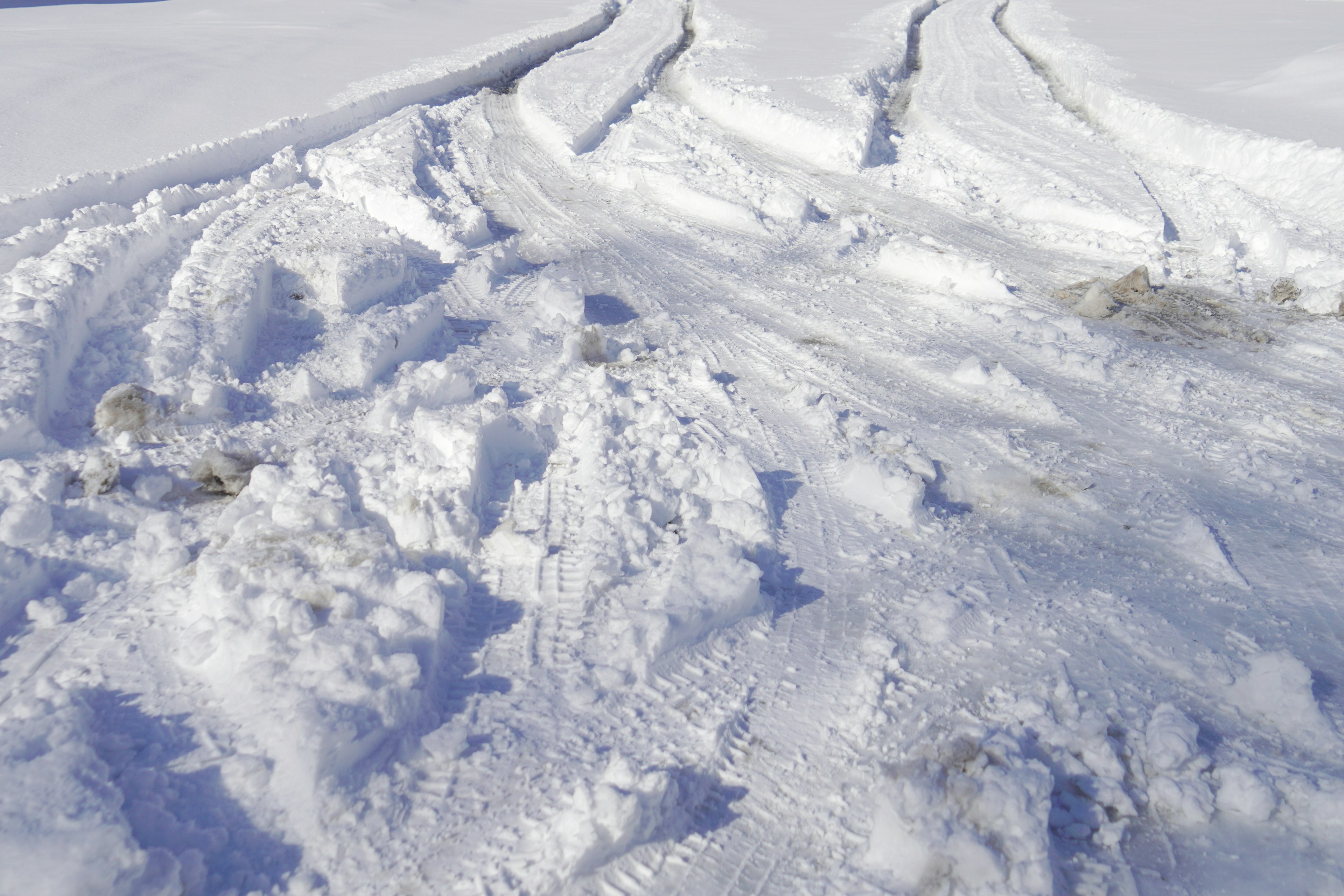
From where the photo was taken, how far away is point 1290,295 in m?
6.30

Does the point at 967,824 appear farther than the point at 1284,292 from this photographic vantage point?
No

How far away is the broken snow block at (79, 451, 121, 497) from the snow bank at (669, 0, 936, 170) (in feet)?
27.5

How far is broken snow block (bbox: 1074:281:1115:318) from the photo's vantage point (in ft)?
19.8

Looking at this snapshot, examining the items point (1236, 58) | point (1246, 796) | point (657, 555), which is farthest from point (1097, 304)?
point (1236, 58)

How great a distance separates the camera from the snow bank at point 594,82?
10.2 m

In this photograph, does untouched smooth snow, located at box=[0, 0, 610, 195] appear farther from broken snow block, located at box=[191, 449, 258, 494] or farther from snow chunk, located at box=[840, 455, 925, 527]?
snow chunk, located at box=[840, 455, 925, 527]

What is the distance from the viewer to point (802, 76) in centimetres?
1276

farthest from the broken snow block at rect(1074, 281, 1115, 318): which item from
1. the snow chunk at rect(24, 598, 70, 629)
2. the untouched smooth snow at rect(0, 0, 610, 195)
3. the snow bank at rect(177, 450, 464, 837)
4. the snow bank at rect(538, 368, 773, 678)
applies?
the untouched smooth snow at rect(0, 0, 610, 195)

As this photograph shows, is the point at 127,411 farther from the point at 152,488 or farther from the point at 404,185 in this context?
the point at 404,185

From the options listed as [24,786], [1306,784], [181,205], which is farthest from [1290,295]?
[181,205]

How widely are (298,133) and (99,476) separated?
7.16 metres

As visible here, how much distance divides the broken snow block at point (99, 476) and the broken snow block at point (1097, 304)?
21.2 ft

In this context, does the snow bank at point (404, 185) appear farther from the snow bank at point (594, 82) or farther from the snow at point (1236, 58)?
the snow at point (1236, 58)

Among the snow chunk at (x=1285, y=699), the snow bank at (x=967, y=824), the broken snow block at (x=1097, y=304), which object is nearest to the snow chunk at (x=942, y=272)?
the broken snow block at (x=1097, y=304)
